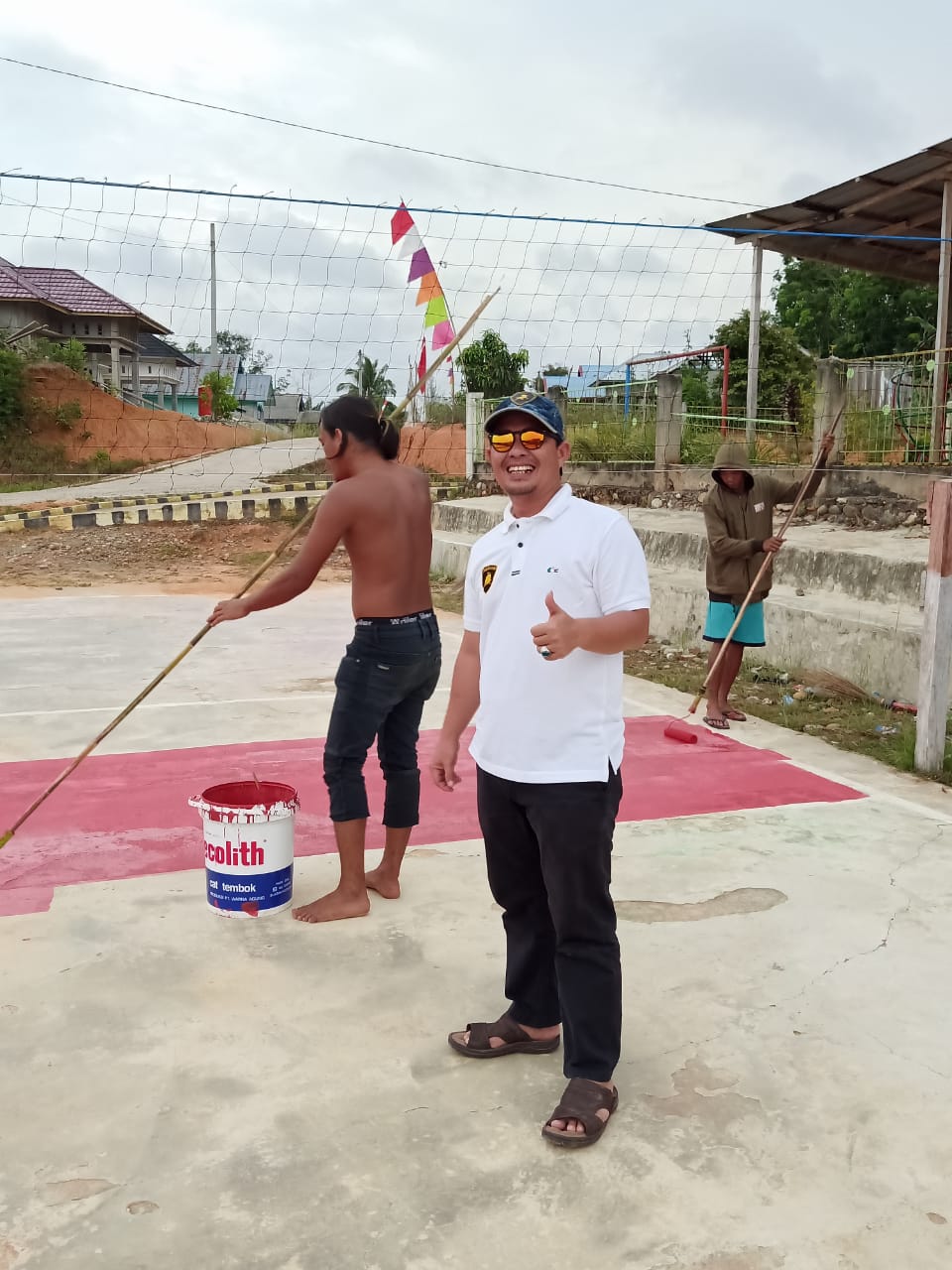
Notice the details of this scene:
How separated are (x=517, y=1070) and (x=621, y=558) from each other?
4.26 ft

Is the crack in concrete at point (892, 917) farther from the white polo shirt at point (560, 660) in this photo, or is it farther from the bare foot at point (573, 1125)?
the white polo shirt at point (560, 660)

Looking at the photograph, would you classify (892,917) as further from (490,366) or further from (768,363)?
(490,366)

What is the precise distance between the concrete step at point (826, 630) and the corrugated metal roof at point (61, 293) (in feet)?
108

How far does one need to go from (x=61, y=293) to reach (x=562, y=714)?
1639 inches

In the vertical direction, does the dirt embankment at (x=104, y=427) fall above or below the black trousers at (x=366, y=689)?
above

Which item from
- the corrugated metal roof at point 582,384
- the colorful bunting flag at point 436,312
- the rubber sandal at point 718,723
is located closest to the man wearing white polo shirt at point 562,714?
the rubber sandal at point 718,723

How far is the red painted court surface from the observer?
159 inches

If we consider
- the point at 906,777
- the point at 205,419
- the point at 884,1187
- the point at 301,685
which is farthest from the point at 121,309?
the point at 884,1187

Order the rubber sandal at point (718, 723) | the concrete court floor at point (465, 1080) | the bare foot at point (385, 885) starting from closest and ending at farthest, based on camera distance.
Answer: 1. the concrete court floor at point (465, 1080)
2. the bare foot at point (385, 885)
3. the rubber sandal at point (718, 723)

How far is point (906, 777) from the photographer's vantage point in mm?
5297

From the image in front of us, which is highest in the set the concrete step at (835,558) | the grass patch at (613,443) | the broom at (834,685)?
A: the grass patch at (613,443)

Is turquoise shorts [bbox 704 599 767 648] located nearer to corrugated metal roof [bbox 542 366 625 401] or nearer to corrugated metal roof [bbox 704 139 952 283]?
corrugated metal roof [bbox 542 366 625 401]

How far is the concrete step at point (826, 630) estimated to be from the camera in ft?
21.7

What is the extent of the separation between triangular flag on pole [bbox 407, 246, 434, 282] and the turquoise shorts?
2878 millimetres
